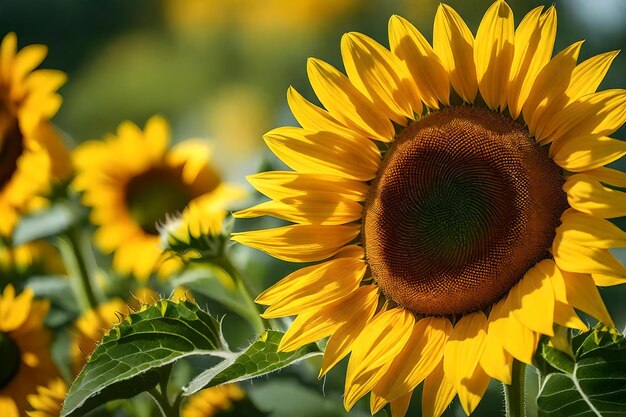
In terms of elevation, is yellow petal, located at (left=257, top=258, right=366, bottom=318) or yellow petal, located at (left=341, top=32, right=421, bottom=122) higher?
yellow petal, located at (left=341, top=32, right=421, bottom=122)

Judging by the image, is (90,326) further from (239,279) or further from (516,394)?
(516,394)

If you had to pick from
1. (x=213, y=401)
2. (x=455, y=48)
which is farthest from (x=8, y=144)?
(x=455, y=48)

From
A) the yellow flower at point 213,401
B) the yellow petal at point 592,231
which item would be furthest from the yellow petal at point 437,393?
the yellow flower at point 213,401

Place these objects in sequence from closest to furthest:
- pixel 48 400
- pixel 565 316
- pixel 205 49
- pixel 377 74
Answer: pixel 565 316 < pixel 377 74 < pixel 48 400 < pixel 205 49

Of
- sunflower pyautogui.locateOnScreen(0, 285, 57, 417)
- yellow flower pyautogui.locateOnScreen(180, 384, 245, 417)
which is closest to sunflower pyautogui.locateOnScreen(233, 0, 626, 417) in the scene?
yellow flower pyautogui.locateOnScreen(180, 384, 245, 417)

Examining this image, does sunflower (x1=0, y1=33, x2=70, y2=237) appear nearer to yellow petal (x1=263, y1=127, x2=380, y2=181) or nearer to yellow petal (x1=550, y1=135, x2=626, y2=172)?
yellow petal (x1=263, y1=127, x2=380, y2=181)

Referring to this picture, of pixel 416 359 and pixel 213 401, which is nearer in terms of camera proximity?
pixel 416 359
